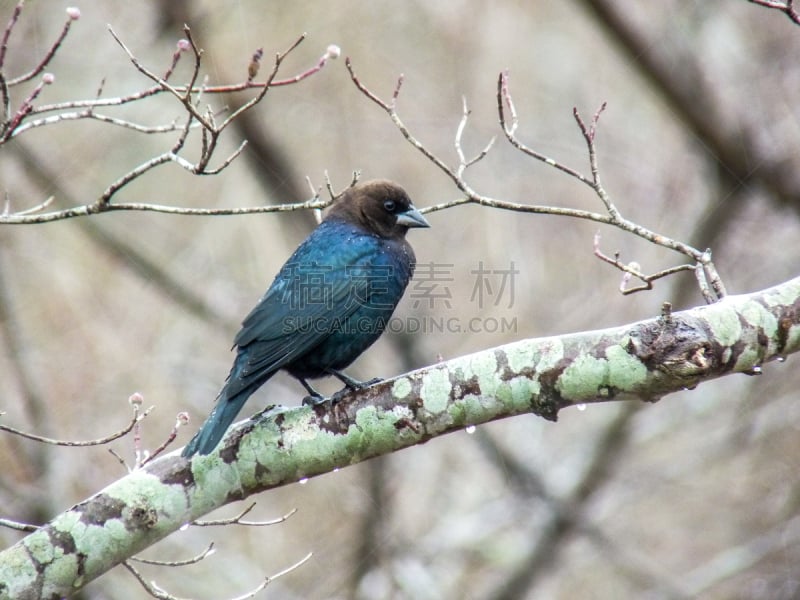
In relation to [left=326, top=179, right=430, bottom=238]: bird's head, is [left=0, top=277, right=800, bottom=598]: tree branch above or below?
below

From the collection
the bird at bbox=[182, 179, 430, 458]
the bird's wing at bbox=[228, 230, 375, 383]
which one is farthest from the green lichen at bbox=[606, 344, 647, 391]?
the bird's wing at bbox=[228, 230, 375, 383]

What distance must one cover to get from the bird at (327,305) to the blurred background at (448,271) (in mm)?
1977

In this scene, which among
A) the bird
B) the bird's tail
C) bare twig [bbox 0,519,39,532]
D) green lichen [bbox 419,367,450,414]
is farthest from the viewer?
the bird

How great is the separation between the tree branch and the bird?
2.14 feet

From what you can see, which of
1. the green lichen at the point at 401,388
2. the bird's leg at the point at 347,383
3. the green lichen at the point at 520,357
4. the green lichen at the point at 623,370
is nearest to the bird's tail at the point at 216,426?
the bird's leg at the point at 347,383

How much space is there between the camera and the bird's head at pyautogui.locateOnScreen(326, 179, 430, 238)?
542 centimetres

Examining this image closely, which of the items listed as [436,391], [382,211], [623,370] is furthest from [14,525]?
[382,211]

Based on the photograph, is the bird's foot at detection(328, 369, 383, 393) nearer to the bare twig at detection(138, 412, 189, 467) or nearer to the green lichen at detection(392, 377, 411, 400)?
the green lichen at detection(392, 377, 411, 400)

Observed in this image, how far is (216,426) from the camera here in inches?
146

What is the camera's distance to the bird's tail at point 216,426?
3529mm

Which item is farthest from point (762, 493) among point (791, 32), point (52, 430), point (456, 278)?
point (52, 430)

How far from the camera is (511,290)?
7820mm

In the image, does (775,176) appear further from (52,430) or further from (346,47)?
(52,430)

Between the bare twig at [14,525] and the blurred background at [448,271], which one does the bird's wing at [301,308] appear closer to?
the bare twig at [14,525]
